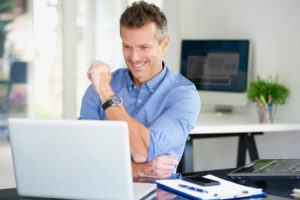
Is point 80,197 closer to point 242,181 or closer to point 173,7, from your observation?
point 242,181

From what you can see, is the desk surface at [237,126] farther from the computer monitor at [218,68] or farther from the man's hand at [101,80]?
the man's hand at [101,80]

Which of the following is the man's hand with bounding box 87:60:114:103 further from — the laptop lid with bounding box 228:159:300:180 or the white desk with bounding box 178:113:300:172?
the white desk with bounding box 178:113:300:172

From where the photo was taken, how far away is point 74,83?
142 inches

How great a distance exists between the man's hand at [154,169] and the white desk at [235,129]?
3.50 feet

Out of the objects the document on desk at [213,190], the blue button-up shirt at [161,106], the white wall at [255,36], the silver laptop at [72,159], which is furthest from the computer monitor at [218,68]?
the silver laptop at [72,159]

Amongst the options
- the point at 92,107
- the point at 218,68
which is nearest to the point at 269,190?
the point at 92,107

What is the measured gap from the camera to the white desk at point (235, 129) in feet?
9.04

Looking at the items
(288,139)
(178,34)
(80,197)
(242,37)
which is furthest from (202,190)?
(178,34)

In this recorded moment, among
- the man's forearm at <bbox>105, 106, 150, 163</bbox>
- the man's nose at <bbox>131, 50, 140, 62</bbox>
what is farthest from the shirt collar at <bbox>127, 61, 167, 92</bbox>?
the man's forearm at <bbox>105, 106, 150, 163</bbox>

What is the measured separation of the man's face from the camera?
1854mm

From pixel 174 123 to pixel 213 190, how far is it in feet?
1.81

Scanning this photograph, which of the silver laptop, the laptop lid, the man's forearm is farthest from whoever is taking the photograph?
the man's forearm

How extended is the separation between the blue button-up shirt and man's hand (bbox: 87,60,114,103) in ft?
0.70

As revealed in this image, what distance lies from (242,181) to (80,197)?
1.76ft
